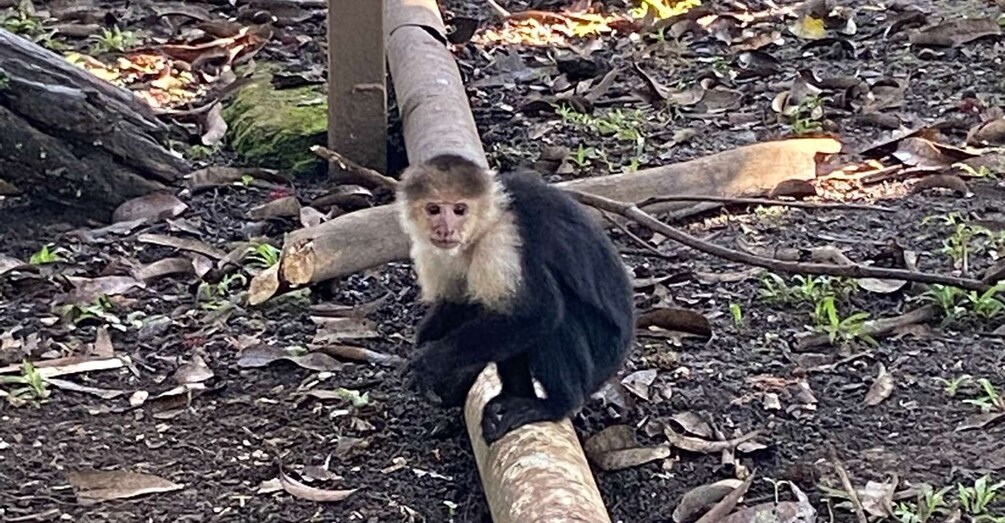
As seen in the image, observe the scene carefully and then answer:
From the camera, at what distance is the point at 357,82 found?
5.37m

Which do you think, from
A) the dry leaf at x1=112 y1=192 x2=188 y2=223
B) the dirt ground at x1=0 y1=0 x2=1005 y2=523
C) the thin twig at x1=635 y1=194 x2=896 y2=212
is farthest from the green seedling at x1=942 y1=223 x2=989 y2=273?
the dry leaf at x1=112 y1=192 x2=188 y2=223

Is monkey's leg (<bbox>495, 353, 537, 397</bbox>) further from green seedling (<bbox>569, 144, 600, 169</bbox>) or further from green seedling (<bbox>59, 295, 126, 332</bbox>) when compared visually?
green seedling (<bbox>569, 144, 600, 169</bbox>)

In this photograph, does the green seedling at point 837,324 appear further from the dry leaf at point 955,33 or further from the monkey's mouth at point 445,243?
the dry leaf at point 955,33

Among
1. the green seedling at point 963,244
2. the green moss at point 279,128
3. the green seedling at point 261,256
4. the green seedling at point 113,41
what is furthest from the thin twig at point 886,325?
the green seedling at point 113,41

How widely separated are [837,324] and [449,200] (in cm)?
124

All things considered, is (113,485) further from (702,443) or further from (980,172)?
(980,172)

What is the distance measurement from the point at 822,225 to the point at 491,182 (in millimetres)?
1749

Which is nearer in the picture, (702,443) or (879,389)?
(702,443)

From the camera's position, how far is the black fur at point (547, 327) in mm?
3344

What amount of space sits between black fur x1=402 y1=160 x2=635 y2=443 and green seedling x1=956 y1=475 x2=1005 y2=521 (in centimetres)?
82

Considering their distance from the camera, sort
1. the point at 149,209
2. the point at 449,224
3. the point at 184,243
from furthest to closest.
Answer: the point at 149,209, the point at 184,243, the point at 449,224

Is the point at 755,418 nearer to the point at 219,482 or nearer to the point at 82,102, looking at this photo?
the point at 219,482

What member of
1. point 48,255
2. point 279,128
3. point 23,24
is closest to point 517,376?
point 48,255

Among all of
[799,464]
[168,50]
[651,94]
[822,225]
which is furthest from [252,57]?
[799,464]
